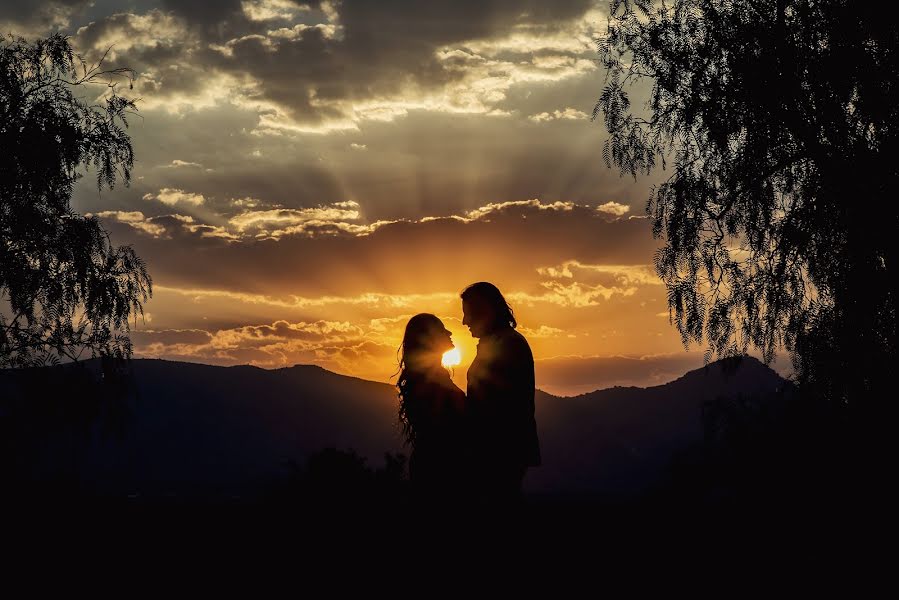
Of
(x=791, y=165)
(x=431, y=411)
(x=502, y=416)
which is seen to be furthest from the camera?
(x=791, y=165)

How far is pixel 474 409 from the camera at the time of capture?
15.5 ft

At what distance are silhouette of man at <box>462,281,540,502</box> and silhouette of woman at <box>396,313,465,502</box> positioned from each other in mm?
260

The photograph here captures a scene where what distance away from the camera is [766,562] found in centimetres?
548

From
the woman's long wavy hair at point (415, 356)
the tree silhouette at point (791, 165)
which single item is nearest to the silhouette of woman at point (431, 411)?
the woman's long wavy hair at point (415, 356)

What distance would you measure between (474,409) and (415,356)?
0.60m

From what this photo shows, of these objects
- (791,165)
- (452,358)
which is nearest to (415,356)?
(452,358)

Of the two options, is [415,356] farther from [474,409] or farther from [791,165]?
[791,165]

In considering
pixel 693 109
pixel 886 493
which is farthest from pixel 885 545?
pixel 693 109

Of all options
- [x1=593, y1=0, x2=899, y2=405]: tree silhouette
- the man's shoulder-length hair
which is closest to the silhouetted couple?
the man's shoulder-length hair

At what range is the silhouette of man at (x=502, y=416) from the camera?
15.2ft

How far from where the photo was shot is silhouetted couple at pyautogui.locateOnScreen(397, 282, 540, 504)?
466cm

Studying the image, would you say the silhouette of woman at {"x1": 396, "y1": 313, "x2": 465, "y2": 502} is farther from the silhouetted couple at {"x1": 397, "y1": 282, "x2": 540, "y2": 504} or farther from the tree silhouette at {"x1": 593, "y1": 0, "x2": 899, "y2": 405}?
the tree silhouette at {"x1": 593, "y1": 0, "x2": 899, "y2": 405}

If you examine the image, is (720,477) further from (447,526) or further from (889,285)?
(447,526)

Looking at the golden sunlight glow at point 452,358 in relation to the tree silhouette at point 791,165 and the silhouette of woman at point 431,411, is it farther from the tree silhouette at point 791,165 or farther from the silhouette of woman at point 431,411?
the tree silhouette at point 791,165
